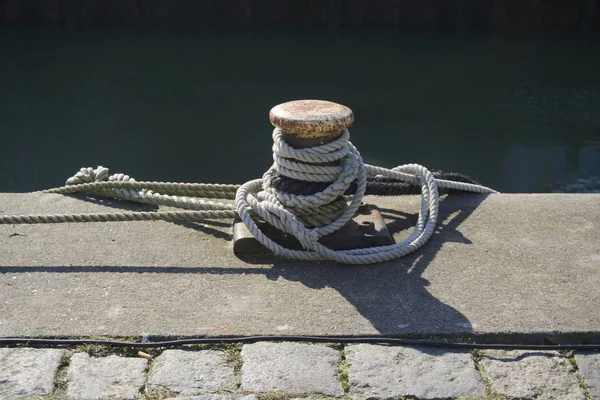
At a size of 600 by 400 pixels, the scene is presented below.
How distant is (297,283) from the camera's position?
300 cm

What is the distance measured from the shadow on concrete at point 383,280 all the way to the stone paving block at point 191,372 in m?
0.55

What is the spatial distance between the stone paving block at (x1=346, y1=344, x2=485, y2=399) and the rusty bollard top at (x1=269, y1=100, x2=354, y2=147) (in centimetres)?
89

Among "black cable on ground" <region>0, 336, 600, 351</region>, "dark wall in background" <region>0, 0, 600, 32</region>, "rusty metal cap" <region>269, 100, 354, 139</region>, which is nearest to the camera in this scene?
"black cable on ground" <region>0, 336, 600, 351</region>

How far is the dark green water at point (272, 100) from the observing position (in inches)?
311

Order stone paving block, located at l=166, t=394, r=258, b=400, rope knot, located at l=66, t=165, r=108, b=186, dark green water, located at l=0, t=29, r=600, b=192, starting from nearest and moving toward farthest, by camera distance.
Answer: stone paving block, located at l=166, t=394, r=258, b=400
rope knot, located at l=66, t=165, r=108, b=186
dark green water, located at l=0, t=29, r=600, b=192

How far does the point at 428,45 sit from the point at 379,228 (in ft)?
29.7

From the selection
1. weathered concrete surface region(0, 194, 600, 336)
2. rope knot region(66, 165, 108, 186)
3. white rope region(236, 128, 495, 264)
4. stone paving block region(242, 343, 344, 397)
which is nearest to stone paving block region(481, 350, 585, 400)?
weathered concrete surface region(0, 194, 600, 336)

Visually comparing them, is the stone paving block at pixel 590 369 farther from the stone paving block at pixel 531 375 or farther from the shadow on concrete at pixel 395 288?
the shadow on concrete at pixel 395 288

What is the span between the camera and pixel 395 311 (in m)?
2.79

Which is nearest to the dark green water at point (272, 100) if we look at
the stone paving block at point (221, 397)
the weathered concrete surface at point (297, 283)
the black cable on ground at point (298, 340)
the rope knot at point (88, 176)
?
the rope knot at point (88, 176)

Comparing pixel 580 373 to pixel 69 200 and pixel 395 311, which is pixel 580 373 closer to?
pixel 395 311

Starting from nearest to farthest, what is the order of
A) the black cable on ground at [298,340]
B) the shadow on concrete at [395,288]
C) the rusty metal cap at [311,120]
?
the black cable on ground at [298,340], the shadow on concrete at [395,288], the rusty metal cap at [311,120]

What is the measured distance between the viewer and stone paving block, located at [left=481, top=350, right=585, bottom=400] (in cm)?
241

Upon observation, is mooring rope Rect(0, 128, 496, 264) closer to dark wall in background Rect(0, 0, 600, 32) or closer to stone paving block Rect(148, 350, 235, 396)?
stone paving block Rect(148, 350, 235, 396)
